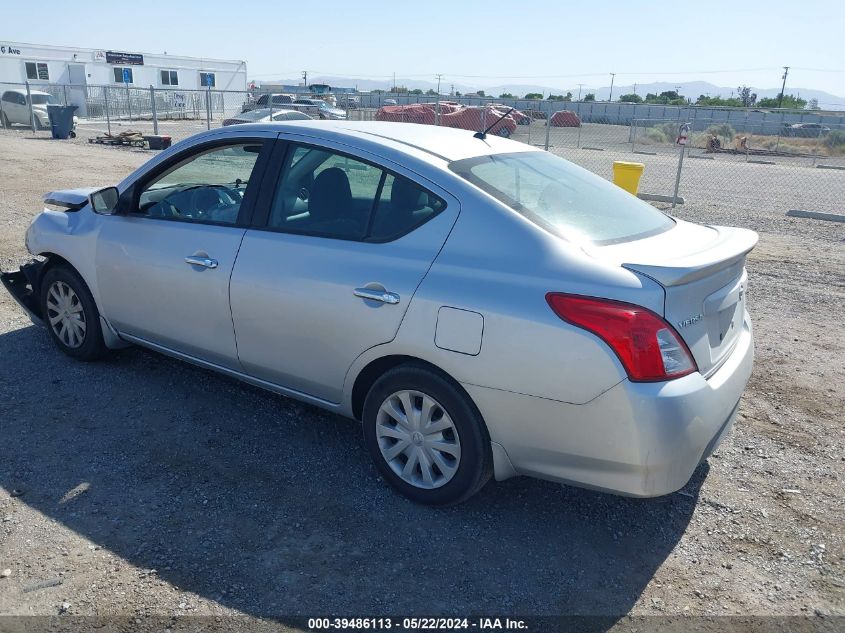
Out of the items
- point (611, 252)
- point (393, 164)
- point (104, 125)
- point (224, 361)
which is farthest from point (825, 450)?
point (104, 125)

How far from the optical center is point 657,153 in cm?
2709

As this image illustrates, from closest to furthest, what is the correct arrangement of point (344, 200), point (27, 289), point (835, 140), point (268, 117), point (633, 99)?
1. point (344, 200)
2. point (27, 289)
3. point (268, 117)
4. point (835, 140)
5. point (633, 99)

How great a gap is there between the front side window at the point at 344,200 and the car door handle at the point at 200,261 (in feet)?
1.33

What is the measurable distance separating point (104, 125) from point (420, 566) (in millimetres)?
32078

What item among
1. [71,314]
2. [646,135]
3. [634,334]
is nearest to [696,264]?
[634,334]

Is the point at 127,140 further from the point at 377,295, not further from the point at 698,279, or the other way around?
the point at 698,279

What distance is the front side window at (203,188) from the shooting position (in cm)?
406

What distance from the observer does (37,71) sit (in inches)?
1661

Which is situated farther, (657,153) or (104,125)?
(104,125)

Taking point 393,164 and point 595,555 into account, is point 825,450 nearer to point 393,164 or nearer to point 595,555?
point 595,555

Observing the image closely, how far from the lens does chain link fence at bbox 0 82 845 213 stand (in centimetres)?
1662

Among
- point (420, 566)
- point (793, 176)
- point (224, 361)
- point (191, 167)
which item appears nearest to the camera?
point (420, 566)

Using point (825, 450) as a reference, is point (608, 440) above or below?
above

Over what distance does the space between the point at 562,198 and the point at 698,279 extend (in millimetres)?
840
